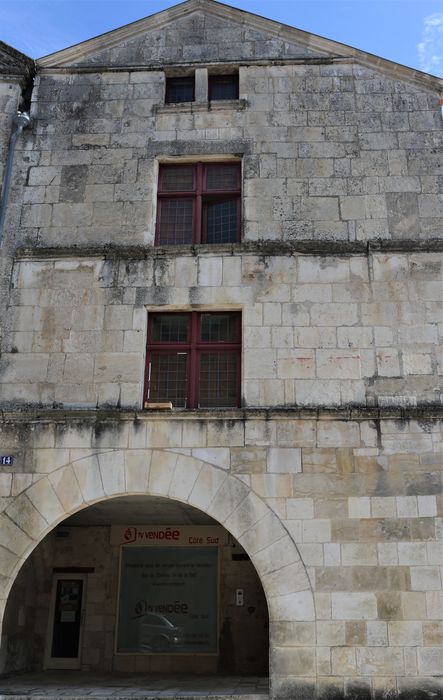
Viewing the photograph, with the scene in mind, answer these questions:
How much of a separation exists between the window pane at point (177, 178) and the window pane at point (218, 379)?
114 inches

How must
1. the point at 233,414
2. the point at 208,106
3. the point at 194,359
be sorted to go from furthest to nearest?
the point at 208,106 → the point at 194,359 → the point at 233,414

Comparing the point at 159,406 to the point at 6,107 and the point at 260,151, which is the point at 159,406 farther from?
the point at 6,107

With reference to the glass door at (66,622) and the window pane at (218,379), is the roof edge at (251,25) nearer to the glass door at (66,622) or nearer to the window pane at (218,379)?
the window pane at (218,379)

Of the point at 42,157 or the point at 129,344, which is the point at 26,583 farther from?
the point at 42,157

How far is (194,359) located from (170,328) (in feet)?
2.08

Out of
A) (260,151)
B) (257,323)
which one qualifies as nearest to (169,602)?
(257,323)

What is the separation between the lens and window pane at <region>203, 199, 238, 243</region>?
11523 millimetres

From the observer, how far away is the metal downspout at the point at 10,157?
38.2ft

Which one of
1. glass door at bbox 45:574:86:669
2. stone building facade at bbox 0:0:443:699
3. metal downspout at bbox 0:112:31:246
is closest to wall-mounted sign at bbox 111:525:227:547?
stone building facade at bbox 0:0:443:699

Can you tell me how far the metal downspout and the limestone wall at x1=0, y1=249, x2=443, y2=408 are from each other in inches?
40.4

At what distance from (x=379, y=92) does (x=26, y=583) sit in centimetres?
1010


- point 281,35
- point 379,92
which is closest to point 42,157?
point 281,35

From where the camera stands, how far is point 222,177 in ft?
39.1

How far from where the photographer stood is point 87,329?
1082cm
